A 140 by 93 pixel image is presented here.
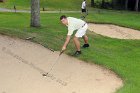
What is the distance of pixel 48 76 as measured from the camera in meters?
13.5

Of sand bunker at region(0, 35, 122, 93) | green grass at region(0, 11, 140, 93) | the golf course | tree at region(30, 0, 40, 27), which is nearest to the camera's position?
sand bunker at region(0, 35, 122, 93)

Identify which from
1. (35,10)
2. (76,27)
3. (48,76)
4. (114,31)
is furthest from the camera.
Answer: (114,31)

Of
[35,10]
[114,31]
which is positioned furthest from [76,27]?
[114,31]

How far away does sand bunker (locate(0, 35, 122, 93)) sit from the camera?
40.2ft

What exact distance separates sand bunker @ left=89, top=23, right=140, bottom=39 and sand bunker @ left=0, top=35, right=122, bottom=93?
6.75 metres

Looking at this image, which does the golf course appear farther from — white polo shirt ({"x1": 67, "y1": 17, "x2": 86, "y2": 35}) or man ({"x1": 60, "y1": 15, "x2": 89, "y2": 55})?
white polo shirt ({"x1": 67, "y1": 17, "x2": 86, "y2": 35})

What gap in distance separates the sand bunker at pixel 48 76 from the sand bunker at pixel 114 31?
6.75 meters

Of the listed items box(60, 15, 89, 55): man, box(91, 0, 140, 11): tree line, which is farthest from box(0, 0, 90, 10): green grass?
Result: box(60, 15, 89, 55): man

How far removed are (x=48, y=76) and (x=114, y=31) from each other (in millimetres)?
11470

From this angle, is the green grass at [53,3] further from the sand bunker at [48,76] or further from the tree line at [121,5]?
the sand bunker at [48,76]

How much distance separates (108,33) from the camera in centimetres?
2334

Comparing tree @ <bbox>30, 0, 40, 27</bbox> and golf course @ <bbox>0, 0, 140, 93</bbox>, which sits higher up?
tree @ <bbox>30, 0, 40, 27</bbox>

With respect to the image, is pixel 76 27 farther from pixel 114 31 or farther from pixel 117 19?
pixel 117 19

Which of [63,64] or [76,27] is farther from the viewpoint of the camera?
[76,27]
